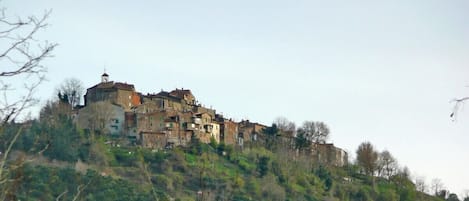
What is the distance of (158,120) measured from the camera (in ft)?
184

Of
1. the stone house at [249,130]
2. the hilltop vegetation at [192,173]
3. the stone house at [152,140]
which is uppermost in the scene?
the stone house at [249,130]

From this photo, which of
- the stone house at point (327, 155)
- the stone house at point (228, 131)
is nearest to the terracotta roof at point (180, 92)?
the stone house at point (228, 131)

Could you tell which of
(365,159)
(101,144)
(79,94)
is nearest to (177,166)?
(101,144)

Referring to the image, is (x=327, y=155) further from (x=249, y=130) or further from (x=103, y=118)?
(x=103, y=118)

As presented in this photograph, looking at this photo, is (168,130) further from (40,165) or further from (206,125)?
(40,165)

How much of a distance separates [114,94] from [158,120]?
3856mm

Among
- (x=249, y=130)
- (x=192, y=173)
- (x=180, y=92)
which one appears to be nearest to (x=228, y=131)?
(x=249, y=130)

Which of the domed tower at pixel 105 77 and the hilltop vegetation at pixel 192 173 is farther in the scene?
the domed tower at pixel 105 77

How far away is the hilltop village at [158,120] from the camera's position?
5447 cm

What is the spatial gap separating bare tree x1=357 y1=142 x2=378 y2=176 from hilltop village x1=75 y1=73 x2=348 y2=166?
2.59 m

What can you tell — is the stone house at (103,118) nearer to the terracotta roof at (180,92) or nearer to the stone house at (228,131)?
the stone house at (228,131)

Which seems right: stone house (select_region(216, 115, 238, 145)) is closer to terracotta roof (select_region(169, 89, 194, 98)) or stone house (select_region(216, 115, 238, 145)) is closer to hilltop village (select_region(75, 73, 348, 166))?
hilltop village (select_region(75, 73, 348, 166))

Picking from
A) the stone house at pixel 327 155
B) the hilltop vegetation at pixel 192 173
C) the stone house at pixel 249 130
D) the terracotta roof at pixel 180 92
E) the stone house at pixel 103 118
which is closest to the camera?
the hilltop vegetation at pixel 192 173

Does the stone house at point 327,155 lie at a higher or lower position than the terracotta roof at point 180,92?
lower
